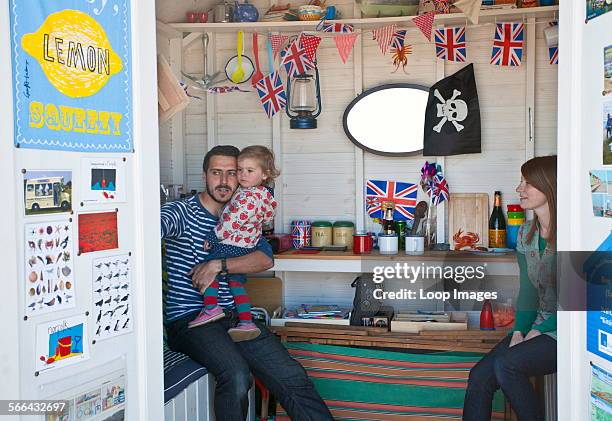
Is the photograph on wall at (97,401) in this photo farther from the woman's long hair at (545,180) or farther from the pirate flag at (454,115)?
the pirate flag at (454,115)

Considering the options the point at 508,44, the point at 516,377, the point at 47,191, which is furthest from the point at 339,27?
the point at 47,191

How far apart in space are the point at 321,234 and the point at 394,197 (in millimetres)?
546

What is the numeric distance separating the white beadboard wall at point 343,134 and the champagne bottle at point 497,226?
10 centimetres

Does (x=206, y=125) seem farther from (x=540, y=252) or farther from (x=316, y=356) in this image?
(x=540, y=252)

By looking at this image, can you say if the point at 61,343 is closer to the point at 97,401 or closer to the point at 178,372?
the point at 97,401

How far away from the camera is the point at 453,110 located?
4715mm

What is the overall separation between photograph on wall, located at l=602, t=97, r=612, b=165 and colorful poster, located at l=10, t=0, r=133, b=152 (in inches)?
60.0

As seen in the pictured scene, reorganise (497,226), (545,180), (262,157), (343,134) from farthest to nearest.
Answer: (343,134), (497,226), (262,157), (545,180)

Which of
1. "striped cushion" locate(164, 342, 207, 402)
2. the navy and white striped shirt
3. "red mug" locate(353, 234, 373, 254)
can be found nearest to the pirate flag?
"red mug" locate(353, 234, 373, 254)

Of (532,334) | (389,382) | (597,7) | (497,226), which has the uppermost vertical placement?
(597,7)

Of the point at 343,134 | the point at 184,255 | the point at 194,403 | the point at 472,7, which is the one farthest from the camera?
the point at 343,134

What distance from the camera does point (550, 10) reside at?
4387mm

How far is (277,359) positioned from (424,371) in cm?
91

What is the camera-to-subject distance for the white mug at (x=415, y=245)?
15.2 feet
